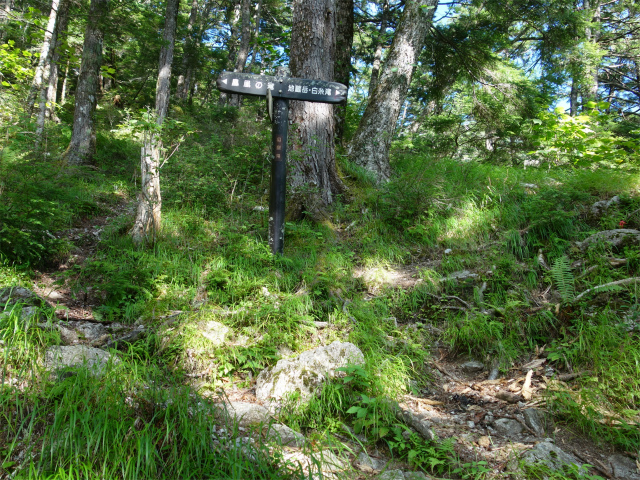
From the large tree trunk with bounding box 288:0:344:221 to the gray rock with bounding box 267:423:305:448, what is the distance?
12.4ft

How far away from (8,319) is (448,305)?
4.10 metres

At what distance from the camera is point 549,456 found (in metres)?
2.53

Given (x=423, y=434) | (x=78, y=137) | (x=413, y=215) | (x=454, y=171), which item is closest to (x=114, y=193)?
(x=78, y=137)

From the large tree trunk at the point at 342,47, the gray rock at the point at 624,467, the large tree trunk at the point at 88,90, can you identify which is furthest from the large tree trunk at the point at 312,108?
the large tree trunk at the point at 88,90

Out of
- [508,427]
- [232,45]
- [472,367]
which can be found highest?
[232,45]

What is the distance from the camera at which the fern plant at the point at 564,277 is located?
3.81 meters

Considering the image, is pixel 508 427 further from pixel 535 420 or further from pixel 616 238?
pixel 616 238

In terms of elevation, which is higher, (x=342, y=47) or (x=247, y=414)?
(x=342, y=47)

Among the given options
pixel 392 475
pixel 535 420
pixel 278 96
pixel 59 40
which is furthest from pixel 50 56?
pixel 535 420

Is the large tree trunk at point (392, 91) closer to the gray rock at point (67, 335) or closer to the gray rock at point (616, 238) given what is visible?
the gray rock at point (616, 238)

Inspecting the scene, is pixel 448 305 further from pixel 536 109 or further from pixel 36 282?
pixel 536 109

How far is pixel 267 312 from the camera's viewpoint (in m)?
3.83

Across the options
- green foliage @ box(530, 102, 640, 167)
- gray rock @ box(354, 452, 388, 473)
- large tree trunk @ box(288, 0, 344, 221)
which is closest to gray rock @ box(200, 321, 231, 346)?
gray rock @ box(354, 452, 388, 473)

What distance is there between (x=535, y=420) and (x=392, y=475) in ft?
4.59
